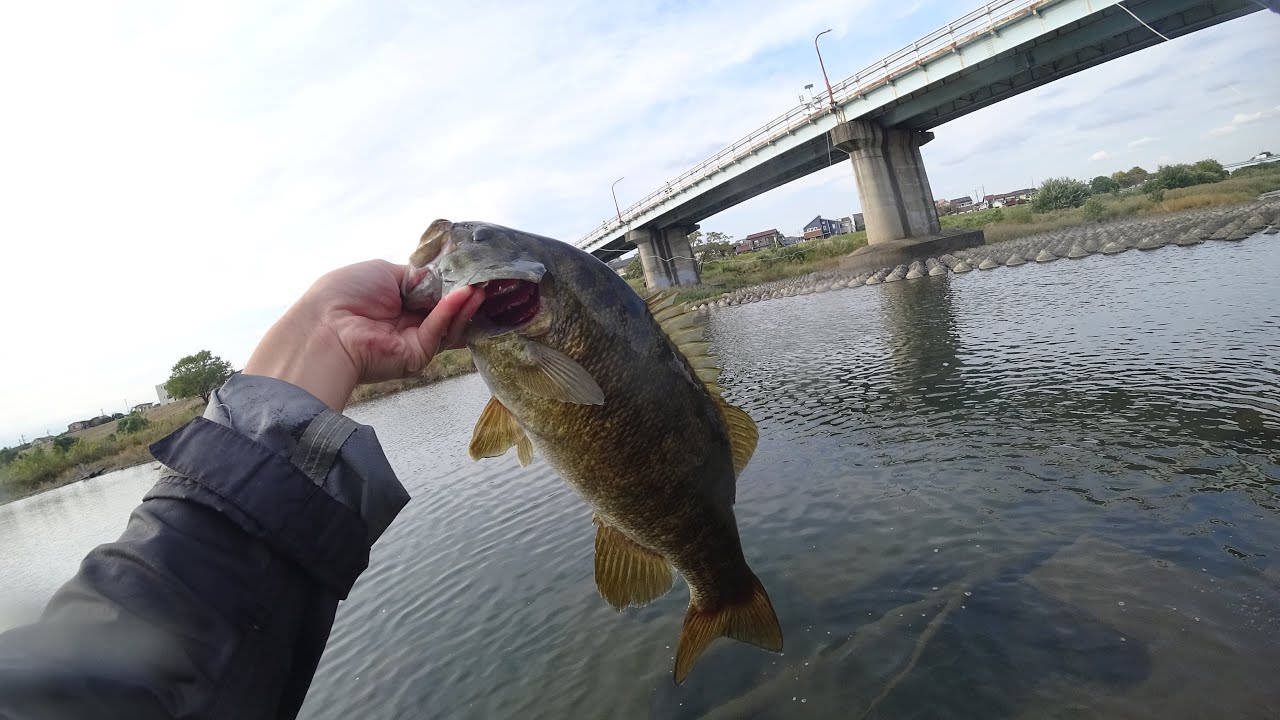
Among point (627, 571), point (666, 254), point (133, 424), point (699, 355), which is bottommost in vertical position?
point (627, 571)

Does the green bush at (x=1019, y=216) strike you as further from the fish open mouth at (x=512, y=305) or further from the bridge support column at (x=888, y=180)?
the fish open mouth at (x=512, y=305)

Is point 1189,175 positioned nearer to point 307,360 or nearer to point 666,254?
point 666,254

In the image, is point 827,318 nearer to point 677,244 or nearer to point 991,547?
point 991,547

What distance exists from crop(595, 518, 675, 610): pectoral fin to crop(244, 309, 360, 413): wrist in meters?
1.51

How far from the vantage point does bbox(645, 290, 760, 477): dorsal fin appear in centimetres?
307

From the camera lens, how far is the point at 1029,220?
5044cm

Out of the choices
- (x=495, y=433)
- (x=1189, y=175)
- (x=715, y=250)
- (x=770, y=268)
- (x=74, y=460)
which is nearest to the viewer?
(x=495, y=433)

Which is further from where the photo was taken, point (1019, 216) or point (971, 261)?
point (1019, 216)

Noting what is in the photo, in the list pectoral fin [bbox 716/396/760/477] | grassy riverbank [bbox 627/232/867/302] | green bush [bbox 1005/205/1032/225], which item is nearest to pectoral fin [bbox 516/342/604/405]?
pectoral fin [bbox 716/396/760/477]

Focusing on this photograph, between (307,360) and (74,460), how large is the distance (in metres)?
60.7

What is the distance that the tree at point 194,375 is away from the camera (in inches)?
2085

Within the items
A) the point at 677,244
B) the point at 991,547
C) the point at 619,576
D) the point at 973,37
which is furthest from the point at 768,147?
the point at 619,576

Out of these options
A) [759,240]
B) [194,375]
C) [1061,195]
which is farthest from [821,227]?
[194,375]

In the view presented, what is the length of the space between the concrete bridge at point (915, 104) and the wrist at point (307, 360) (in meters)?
29.6
